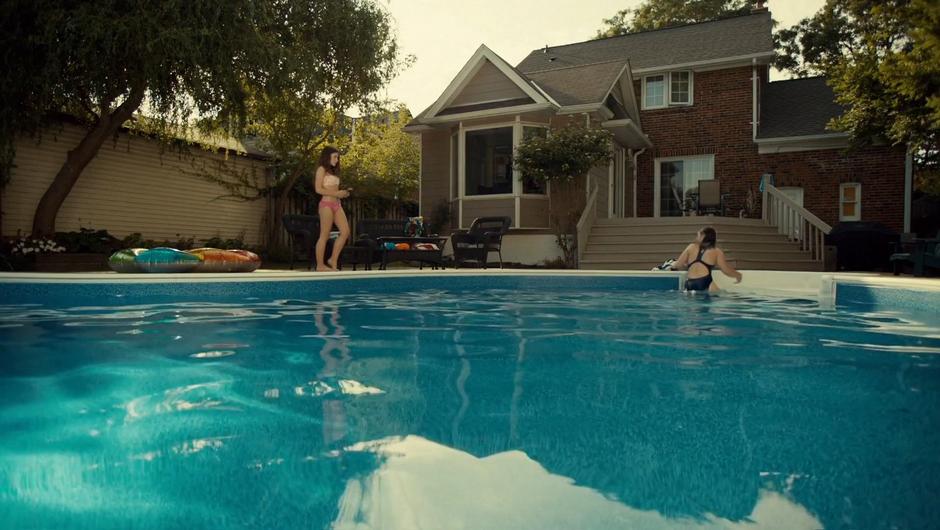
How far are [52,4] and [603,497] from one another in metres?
12.4

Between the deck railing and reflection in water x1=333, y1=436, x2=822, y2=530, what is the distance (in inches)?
504

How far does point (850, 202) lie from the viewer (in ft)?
56.2

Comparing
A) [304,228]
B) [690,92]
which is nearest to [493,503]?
[304,228]

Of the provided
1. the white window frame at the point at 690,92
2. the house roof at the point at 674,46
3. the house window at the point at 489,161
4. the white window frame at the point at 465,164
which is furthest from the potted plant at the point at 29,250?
the white window frame at the point at 690,92

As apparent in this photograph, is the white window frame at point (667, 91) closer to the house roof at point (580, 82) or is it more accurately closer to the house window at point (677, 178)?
the house window at point (677, 178)

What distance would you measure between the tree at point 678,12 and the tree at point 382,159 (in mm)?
11990

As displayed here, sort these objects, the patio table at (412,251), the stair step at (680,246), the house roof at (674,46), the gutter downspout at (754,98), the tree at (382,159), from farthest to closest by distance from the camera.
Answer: the house roof at (674,46)
the tree at (382,159)
the gutter downspout at (754,98)
the stair step at (680,246)
the patio table at (412,251)

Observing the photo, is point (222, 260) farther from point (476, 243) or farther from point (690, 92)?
point (690, 92)

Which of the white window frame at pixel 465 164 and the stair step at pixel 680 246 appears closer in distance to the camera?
the stair step at pixel 680 246

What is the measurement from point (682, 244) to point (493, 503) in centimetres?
1274

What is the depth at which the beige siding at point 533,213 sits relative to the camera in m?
15.2

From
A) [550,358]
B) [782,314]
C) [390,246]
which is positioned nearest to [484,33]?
[390,246]

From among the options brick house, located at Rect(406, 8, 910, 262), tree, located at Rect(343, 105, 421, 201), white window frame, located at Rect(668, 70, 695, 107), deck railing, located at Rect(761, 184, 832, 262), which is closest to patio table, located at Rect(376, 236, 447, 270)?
brick house, located at Rect(406, 8, 910, 262)

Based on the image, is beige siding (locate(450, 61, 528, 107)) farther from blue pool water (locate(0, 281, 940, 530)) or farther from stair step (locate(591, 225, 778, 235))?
blue pool water (locate(0, 281, 940, 530))
